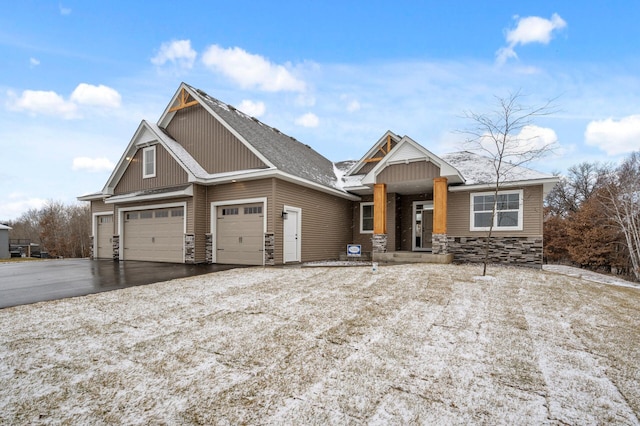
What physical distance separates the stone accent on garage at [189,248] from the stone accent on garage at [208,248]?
461 mm

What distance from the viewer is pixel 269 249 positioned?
11.0 meters

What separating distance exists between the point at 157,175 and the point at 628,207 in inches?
1012

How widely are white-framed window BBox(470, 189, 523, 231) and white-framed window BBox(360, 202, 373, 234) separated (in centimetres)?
440

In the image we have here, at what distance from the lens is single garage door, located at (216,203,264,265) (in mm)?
11289

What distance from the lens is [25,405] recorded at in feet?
8.72

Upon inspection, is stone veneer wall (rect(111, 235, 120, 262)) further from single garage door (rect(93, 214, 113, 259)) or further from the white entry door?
the white entry door

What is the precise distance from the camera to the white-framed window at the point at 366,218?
1498 cm

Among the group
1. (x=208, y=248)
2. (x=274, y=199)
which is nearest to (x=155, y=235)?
(x=208, y=248)

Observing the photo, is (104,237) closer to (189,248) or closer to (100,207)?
(100,207)

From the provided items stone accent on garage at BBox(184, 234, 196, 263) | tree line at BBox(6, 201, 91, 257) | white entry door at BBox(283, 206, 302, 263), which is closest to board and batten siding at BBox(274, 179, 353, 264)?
white entry door at BBox(283, 206, 302, 263)

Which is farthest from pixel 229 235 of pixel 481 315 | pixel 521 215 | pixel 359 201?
pixel 521 215

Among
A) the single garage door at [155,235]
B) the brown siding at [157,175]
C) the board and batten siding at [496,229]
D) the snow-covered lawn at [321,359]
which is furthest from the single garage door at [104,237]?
the board and batten siding at [496,229]

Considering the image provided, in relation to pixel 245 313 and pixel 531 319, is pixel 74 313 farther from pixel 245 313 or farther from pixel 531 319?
pixel 531 319

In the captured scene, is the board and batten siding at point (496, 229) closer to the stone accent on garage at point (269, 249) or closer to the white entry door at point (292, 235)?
the white entry door at point (292, 235)
